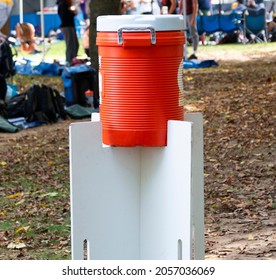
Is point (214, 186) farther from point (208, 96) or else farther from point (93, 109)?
point (208, 96)

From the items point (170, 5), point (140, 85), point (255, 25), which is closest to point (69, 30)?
point (170, 5)

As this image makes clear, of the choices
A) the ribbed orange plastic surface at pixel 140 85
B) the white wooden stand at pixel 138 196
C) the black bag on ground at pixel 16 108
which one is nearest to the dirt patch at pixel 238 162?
the white wooden stand at pixel 138 196

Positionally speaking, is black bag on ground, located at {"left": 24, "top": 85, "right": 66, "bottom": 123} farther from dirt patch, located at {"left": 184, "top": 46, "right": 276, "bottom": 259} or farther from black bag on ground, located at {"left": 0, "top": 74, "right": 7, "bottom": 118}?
dirt patch, located at {"left": 184, "top": 46, "right": 276, "bottom": 259}

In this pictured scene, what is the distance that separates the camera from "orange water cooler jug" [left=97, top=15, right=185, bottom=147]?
4923 mm

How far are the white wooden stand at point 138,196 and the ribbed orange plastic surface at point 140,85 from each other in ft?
0.31

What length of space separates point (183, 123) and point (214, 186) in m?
3.93

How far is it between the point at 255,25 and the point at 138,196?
26.1 metres

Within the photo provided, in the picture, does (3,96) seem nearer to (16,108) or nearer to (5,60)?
(16,108)

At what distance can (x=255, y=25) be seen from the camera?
1211 inches

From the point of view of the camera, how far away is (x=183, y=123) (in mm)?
4871

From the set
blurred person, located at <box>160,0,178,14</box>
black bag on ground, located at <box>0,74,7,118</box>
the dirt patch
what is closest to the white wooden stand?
the dirt patch

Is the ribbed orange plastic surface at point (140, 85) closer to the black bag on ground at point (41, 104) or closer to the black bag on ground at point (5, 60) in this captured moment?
the black bag on ground at point (41, 104)

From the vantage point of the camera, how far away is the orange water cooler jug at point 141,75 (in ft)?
16.2

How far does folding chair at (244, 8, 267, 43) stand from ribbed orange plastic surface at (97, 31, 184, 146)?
84.6ft
